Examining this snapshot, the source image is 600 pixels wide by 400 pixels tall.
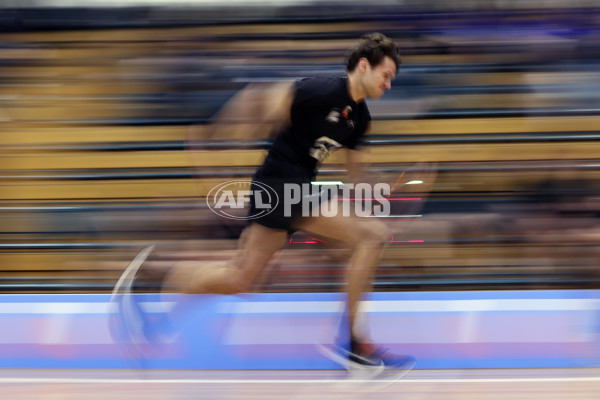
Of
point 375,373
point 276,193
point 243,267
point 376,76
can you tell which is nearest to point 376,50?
point 376,76

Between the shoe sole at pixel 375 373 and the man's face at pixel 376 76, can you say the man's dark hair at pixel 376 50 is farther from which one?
the shoe sole at pixel 375 373

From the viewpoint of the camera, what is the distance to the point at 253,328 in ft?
10.8

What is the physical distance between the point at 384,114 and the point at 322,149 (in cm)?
120

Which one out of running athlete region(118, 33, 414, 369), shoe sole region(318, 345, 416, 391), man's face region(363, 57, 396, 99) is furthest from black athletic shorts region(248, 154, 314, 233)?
shoe sole region(318, 345, 416, 391)

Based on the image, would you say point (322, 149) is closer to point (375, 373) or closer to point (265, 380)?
point (375, 373)

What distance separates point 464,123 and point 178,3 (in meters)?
1.79

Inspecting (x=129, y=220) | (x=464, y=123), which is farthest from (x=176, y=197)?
(x=464, y=123)

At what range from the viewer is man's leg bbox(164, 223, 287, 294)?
2799 mm

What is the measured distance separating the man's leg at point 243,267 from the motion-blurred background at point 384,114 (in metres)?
0.86

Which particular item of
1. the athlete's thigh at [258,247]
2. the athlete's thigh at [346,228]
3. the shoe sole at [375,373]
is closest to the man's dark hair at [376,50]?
the athlete's thigh at [346,228]

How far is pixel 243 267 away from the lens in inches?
111

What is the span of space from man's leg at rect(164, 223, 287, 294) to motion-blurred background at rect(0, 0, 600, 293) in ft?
2.83

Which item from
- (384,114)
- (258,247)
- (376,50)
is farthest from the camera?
(384,114)

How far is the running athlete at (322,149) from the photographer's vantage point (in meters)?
2.71
